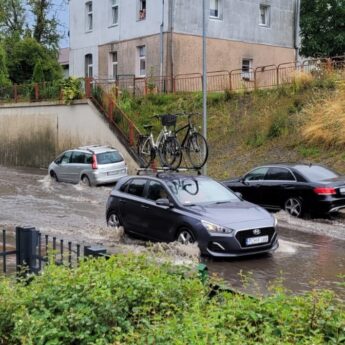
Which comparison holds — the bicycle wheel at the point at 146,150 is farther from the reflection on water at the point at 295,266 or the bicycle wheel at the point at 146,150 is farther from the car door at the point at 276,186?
the reflection on water at the point at 295,266

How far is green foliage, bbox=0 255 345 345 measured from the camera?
4.21 metres

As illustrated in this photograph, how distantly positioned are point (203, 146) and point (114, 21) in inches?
834

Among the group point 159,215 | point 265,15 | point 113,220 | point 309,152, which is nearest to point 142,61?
point 265,15

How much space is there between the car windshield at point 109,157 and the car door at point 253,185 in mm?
6972

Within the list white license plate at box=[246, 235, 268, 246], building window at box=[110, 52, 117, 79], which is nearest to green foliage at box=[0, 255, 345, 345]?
white license plate at box=[246, 235, 268, 246]

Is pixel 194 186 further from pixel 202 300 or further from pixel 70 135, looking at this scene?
pixel 70 135

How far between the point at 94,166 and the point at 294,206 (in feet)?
29.5

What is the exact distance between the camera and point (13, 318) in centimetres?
475

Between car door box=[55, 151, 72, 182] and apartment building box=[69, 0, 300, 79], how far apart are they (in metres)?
9.37

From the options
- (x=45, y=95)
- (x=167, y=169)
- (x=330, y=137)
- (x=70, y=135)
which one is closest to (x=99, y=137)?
(x=70, y=135)

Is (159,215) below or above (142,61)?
below

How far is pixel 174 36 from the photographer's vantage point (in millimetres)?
30703

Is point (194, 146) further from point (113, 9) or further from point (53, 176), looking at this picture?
point (113, 9)

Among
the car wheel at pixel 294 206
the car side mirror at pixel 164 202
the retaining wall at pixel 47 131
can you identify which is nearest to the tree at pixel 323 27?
the retaining wall at pixel 47 131
